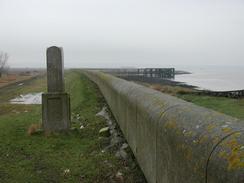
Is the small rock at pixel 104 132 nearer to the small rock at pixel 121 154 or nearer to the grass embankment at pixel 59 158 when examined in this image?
the grass embankment at pixel 59 158

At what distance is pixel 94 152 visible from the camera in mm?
6469

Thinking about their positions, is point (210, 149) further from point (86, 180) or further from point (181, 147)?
point (86, 180)

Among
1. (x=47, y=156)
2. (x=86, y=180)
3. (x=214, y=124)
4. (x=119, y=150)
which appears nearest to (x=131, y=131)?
(x=119, y=150)

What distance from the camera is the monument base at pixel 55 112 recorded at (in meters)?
8.30

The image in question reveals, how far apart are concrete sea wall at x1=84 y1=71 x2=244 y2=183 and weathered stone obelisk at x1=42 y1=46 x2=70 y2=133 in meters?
4.28

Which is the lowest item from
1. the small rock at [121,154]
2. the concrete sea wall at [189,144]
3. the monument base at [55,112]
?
the small rock at [121,154]

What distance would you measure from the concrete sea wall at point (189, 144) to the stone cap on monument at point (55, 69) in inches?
176

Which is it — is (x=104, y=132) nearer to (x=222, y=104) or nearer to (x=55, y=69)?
(x=55, y=69)

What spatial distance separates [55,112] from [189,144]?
6.37m

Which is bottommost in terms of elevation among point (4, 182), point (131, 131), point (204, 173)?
point (4, 182)

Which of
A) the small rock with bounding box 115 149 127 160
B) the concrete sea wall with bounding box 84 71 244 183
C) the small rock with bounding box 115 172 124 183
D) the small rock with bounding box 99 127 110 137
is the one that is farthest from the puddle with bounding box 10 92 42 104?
the concrete sea wall with bounding box 84 71 244 183

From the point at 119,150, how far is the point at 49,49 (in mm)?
3472

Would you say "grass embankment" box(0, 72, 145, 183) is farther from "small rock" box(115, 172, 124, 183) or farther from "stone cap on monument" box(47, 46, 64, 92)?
"stone cap on monument" box(47, 46, 64, 92)

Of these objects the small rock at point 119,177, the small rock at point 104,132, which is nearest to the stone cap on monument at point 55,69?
the small rock at point 104,132
